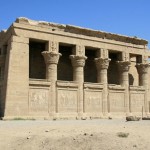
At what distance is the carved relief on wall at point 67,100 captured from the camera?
20820mm

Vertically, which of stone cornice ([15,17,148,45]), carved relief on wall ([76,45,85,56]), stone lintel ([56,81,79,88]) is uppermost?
stone cornice ([15,17,148,45])

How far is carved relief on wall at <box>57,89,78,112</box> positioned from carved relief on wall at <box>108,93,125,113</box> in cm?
323

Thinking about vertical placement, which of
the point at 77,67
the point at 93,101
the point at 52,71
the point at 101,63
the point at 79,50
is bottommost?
the point at 93,101

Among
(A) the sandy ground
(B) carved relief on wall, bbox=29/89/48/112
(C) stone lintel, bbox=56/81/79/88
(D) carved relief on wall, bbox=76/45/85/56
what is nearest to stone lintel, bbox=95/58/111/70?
(D) carved relief on wall, bbox=76/45/85/56

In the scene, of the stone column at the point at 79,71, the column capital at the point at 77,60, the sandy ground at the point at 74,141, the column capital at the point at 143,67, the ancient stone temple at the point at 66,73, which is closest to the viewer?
the sandy ground at the point at 74,141

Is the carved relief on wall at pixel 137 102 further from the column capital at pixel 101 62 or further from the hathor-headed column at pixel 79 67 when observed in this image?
the hathor-headed column at pixel 79 67

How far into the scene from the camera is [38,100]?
19.9 m

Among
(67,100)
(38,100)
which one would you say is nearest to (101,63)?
(67,100)

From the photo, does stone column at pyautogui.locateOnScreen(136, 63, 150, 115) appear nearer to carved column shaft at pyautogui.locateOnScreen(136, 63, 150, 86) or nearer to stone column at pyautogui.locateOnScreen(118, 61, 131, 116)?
carved column shaft at pyautogui.locateOnScreen(136, 63, 150, 86)

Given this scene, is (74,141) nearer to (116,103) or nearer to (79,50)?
(79,50)

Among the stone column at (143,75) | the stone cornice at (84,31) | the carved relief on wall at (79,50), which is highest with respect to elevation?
the stone cornice at (84,31)

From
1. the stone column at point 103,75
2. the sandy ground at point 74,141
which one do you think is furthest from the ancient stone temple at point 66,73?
the sandy ground at point 74,141

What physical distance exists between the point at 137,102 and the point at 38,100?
898 centimetres

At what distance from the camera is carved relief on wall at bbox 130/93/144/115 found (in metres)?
24.6
